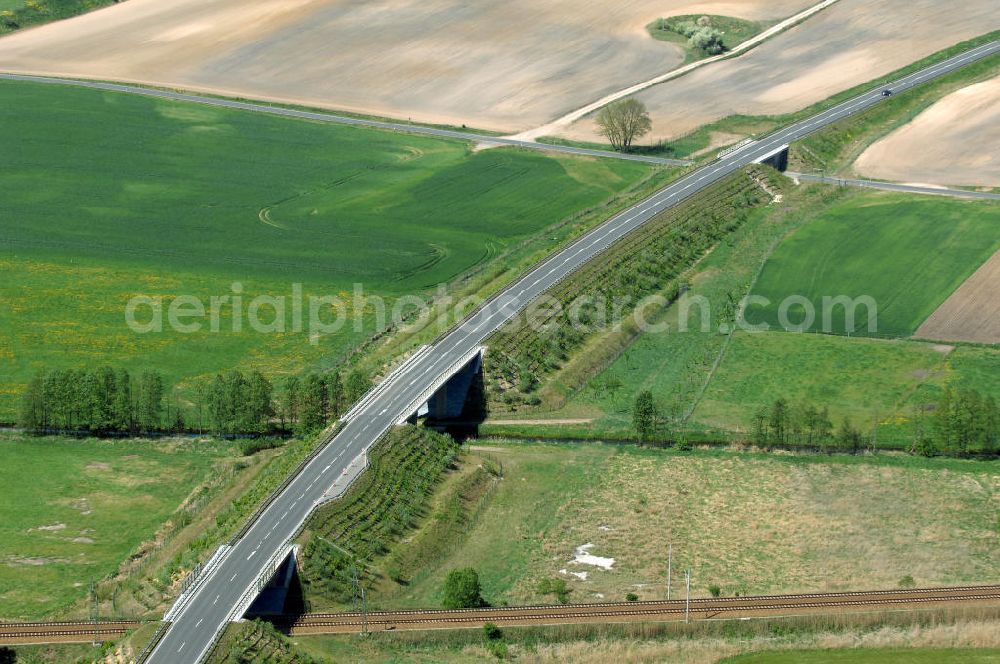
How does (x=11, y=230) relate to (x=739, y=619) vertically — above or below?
above

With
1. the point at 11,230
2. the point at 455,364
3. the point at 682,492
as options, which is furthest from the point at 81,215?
the point at 682,492

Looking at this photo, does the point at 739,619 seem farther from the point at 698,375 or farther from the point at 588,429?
the point at 698,375

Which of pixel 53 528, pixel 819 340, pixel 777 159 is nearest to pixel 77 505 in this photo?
pixel 53 528

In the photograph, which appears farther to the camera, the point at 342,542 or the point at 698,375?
the point at 698,375

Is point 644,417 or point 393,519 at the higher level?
point 644,417

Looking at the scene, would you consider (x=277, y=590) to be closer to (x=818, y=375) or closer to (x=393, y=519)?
(x=393, y=519)
